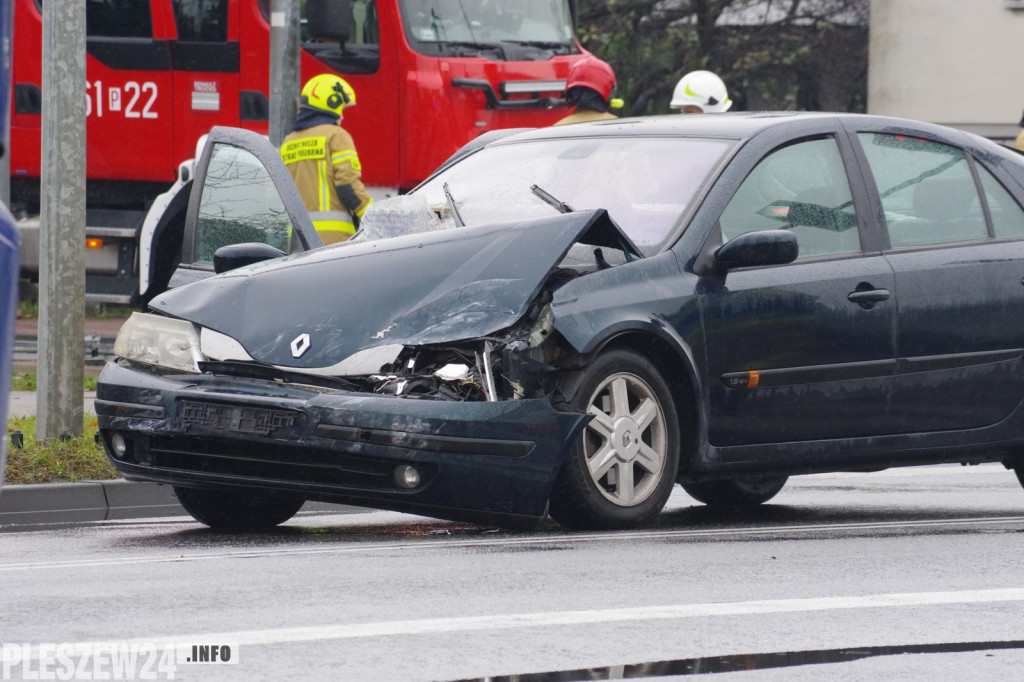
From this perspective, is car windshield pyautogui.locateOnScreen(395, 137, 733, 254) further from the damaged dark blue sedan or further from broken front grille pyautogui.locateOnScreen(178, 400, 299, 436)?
broken front grille pyautogui.locateOnScreen(178, 400, 299, 436)

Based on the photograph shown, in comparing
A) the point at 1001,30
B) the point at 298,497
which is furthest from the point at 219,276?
the point at 1001,30

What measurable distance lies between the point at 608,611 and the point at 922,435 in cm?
273

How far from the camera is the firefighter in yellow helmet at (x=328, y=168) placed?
10.8 meters

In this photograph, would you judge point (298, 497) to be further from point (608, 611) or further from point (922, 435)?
point (922, 435)

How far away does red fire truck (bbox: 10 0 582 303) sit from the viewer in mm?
14680

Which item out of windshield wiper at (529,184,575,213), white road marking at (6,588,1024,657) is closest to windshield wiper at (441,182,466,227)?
windshield wiper at (529,184,575,213)

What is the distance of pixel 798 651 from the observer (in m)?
4.57

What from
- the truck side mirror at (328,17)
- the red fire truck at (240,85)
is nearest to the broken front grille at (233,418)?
the truck side mirror at (328,17)

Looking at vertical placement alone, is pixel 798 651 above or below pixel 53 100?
below

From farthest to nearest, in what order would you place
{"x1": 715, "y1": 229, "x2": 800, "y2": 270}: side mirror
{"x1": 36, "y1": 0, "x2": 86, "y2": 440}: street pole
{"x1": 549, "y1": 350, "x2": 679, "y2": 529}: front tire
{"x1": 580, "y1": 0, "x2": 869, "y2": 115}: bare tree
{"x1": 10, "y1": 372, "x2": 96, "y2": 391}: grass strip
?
{"x1": 580, "y1": 0, "x2": 869, "y2": 115}: bare tree → {"x1": 10, "y1": 372, "x2": 96, "y2": 391}: grass strip → {"x1": 36, "y1": 0, "x2": 86, "y2": 440}: street pole → {"x1": 715, "y1": 229, "x2": 800, "y2": 270}: side mirror → {"x1": 549, "y1": 350, "x2": 679, "y2": 529}: front tire

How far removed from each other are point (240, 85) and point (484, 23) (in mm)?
1955

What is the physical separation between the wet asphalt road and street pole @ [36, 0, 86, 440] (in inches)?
67.8

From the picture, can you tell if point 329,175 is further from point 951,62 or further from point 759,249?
point 951,62

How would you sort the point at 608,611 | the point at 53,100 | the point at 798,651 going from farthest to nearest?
the point at 53,100, the point at 608,611, the point at 798,651
